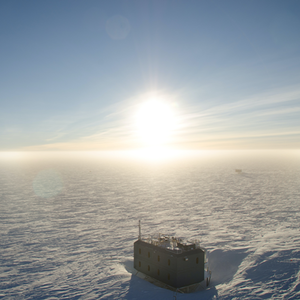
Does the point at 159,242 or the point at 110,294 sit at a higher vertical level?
the point at 159,242

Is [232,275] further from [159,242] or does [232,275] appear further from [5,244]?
[5,244]

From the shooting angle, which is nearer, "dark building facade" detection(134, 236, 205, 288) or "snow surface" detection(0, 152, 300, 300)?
"dark building facade" detection(134, 236, 205, 288)

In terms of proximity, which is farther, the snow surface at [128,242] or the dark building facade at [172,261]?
the snow surface at [128,242]

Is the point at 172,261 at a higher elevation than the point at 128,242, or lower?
higher

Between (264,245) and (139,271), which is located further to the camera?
(264,245)

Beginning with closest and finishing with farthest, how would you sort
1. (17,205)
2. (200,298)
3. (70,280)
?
(200,298) < (70,280) < (17,205)

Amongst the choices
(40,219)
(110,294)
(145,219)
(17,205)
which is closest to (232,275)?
(110,294)

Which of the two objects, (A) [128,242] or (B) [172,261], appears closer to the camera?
(B) [172,261]

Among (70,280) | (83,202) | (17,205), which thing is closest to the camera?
(70,280)
